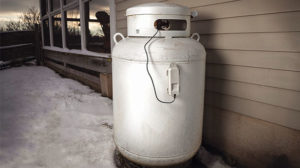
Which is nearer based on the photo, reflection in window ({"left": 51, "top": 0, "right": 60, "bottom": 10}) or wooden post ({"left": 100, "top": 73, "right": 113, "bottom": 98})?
wooden post ({"left": 100, "top": 73, "right": 113, "bottom": 98})

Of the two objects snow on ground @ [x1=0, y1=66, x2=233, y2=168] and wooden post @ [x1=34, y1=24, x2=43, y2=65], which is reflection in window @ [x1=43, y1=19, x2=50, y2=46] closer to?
wooden post @ [x1=34, y1=24, x2=43, y2=65]

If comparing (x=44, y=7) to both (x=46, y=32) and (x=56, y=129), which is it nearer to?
(x=46, y=32)

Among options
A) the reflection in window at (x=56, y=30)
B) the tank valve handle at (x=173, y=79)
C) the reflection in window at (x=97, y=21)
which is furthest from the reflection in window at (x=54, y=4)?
the tank valve handle at (x=173, y=79)

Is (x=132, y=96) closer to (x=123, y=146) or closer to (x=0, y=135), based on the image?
(x=123, y=146)

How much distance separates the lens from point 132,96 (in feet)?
5.49

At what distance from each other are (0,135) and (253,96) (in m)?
2.68

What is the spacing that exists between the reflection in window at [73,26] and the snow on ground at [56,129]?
6.33ft

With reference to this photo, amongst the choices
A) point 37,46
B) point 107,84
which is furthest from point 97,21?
point 37,46

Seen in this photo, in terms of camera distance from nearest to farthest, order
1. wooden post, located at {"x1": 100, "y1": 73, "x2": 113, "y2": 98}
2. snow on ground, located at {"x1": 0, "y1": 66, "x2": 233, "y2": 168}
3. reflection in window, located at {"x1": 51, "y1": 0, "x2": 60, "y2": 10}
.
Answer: snow on ground, located at {"x1": 0, "y1": 66, "x2": 233, "y2": 168} < wooden post, located at {"x1": 100, "y1": 73, "x2": 113, "y2": 98} < reflection in window, located at {"x1": 51, "y1": 0, "x2": 60, "y2": 10}

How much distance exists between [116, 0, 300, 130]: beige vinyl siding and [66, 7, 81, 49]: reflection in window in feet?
12.4

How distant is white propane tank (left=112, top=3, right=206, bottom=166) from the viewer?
156 centimetres

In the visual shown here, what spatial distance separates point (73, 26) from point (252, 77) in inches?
200

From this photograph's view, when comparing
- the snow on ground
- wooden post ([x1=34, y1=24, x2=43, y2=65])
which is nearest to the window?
wooden post ([x1=34, y1=24, x2=43, y2=65])

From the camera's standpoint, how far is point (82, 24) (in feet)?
14.7
